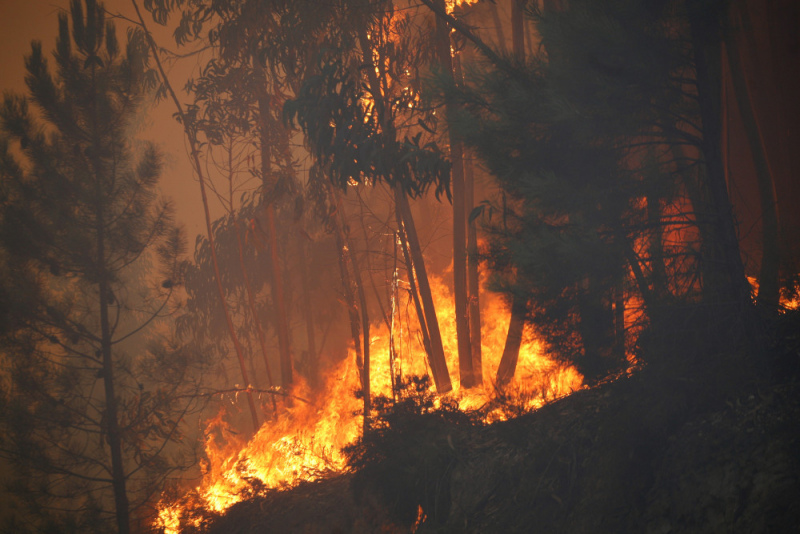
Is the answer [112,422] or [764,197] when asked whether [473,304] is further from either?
[112,422]

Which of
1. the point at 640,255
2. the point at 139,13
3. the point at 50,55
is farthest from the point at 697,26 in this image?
the point at 139,13

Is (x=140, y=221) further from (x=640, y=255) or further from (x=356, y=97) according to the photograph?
(x=640, y=255)

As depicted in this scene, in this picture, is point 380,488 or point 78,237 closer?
point 380,488

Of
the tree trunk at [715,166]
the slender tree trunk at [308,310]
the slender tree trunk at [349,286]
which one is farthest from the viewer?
the slender tree trunk at [308,310]

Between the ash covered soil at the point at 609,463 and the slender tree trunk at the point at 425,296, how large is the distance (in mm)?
3500

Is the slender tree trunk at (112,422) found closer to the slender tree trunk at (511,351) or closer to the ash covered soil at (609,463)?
the ash covered soil at (609,463)

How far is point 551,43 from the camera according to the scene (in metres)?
4.62

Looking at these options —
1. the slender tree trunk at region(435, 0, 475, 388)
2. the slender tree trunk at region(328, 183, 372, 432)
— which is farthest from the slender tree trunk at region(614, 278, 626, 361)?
the slender tree trunk at region(328, 183, 372, 432)

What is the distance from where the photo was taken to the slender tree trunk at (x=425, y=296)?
29.0 feet

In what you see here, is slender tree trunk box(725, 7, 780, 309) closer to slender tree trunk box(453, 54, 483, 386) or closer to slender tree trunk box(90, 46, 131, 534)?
slender tree trunk box(453, 54, 483, 386)

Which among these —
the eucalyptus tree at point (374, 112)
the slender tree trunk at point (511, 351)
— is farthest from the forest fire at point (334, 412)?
the eucalyptus tree at point (374, 112)

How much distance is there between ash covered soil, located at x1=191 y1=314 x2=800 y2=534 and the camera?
3061 millimetres

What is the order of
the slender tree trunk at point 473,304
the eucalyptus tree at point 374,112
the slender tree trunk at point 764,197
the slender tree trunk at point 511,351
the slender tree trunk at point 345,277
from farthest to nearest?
the slender tree trunk at point 345,277 → the slender tree trunk at point 473,304 → the slender tree trunk at point 511,351 → the eucalyptus tree at point 374,112 → the slender tree trunk at point 764,197

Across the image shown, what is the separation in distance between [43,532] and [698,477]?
296 inches
